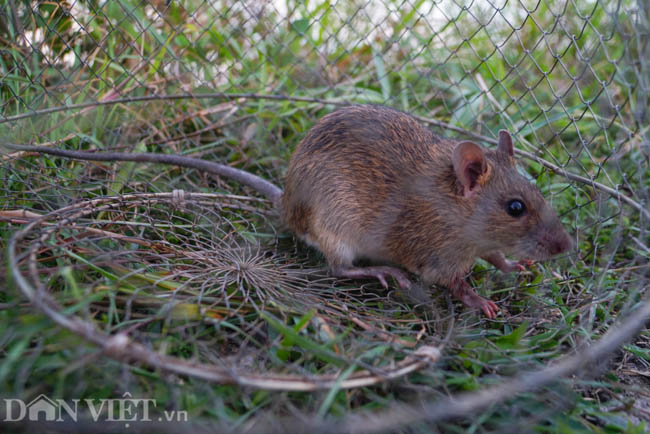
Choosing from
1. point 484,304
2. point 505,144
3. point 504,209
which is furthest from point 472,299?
point 505,144

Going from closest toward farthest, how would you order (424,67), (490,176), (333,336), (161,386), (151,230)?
(161,386), (333,336), (490,176), (151,230), (424,67)

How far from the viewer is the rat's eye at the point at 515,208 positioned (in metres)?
3.25

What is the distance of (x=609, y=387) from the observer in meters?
2.75

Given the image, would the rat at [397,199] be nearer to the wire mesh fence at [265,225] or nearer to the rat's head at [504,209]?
the rat's head at [504,209]

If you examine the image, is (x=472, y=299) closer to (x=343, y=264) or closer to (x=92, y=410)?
(x=343, y=264)

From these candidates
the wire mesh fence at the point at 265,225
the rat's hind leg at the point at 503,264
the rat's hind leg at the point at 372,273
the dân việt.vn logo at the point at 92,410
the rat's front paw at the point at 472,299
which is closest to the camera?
the dân việt.vn logo at the point at 92,410

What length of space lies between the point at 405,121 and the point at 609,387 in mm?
2128

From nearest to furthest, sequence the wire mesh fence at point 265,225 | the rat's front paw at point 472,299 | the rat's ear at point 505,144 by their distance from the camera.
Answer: the wire mesh fence at point 265,225, the rat's front paw at point 472,299, the rat's ear at point 505,144

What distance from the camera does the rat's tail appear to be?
359 cm

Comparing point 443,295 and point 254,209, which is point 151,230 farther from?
point 443,295

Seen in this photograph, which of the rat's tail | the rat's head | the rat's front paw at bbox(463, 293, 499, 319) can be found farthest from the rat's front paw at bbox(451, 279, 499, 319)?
the rat's tail

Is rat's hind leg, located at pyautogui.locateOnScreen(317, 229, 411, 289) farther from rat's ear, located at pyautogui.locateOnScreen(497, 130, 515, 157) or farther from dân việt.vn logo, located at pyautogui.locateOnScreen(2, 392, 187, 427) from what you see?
dân việt.vn logo, located at pyautogui.locateOnScreen(2, 392, 187, 427)

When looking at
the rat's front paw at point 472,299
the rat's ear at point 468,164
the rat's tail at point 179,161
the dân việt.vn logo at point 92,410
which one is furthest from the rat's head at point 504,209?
the dân việt.vn logo at point 92,410

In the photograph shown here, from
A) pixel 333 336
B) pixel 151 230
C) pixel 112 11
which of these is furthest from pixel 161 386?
pixel 112 11
